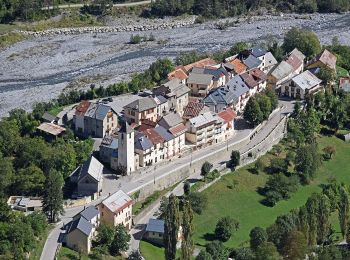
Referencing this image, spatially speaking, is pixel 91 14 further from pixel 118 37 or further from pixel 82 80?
pixel 82 80

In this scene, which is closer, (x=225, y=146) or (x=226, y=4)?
(x=225, y=146)

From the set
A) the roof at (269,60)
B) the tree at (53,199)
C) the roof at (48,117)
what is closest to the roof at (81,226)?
the tree at (53,199)

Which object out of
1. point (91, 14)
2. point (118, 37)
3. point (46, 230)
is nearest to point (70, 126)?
point (46, 230)

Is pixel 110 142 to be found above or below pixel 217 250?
above

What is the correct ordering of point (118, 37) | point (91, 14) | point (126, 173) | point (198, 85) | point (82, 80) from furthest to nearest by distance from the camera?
1. point (91, 14)
2. point (118, 37)
3. point (82, 80)
4. point (198, 85)
5. point (126, 173)

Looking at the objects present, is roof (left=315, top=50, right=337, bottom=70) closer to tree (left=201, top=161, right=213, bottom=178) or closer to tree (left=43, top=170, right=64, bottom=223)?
tree (left=201, top=161, right=213, bottom=178)

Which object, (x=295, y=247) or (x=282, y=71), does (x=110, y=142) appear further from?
(x=282, y=71)

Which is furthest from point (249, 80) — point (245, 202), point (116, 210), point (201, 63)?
point (116, 210)
